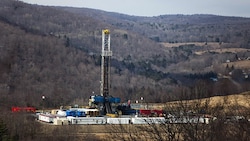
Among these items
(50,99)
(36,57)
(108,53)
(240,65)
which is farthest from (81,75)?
(108,53)

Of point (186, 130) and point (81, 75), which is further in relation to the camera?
point (81, 75)

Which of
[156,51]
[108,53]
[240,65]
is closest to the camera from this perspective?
[108,53]

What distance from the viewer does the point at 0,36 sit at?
84812 mm

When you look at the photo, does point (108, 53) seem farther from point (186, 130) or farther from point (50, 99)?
point (186, 130)

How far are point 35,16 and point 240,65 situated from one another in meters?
58.1

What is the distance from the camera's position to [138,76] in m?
96.3

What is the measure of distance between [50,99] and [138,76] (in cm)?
4018

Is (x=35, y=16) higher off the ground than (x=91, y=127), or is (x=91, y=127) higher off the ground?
(x=35, y=16)

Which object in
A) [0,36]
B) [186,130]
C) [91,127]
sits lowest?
[91,127]

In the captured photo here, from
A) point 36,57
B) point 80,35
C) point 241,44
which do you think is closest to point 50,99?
point 36,57

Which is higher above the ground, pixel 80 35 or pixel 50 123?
pixel 80 35

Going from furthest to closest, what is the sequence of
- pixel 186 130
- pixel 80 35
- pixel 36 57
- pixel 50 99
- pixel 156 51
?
pixel 156 51 < pixel 80 35 < pixel 36 57 < pixel 50 99 < pixel 186 130

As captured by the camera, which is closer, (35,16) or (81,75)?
(81,75)

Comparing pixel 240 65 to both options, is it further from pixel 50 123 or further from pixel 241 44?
pixel 50 123
